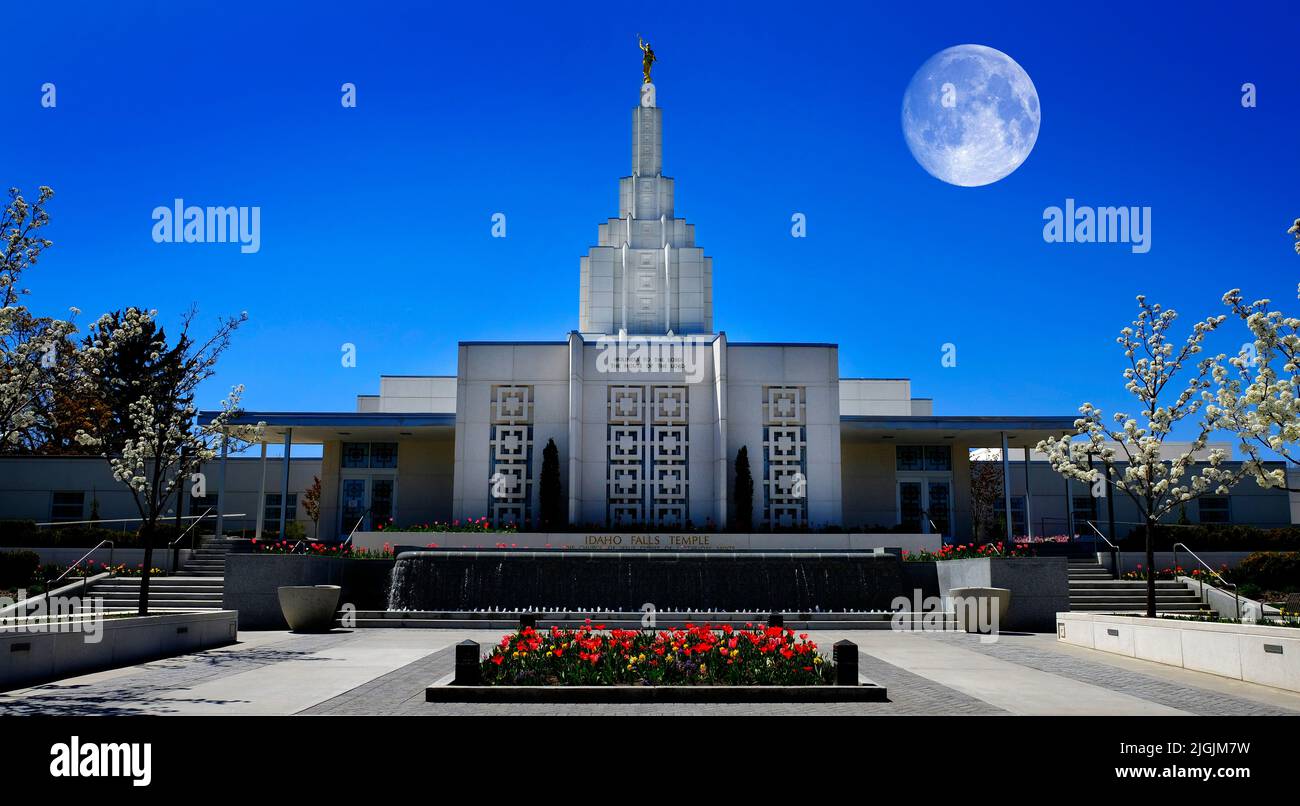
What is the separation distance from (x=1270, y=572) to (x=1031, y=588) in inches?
319

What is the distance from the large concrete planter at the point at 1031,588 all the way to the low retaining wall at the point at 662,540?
6.16 metres

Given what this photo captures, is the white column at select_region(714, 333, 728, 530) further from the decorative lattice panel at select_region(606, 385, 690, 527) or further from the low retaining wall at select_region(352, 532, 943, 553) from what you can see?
the low retaining wall at select_region(352, 532, 943, 553)

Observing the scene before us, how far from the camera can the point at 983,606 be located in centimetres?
2116

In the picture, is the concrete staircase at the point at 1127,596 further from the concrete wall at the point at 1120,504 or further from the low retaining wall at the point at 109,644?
the low retaining wall at the point at 109,644

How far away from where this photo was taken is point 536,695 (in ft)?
36.0

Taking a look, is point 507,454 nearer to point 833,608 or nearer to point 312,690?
point 833,608

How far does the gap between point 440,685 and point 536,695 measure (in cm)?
109

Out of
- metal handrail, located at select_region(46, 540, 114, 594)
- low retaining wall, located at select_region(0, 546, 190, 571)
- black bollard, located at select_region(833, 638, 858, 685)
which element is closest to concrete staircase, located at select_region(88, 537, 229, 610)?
low retaining wall, located at select_region(0, 546, 190, 571)

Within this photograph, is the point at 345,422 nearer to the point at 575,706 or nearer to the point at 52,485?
the point at 52,485

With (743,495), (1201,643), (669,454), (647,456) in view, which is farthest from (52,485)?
(1201,643)

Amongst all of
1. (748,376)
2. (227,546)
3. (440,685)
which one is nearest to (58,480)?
(227,546)

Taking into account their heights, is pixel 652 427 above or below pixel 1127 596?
above

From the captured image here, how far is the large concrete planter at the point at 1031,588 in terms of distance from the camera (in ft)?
71.1
